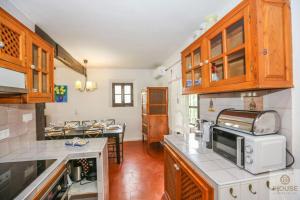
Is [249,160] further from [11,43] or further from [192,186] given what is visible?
[11,43]

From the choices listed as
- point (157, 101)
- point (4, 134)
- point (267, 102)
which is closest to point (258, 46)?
point (267, 102)

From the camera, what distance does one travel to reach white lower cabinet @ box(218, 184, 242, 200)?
3.13ft

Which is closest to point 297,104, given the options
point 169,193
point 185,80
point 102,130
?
point 185,80

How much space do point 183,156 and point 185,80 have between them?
3.29 feet

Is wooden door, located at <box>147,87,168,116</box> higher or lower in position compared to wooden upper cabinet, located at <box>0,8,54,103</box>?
lower

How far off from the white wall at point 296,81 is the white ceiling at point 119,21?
79 cm

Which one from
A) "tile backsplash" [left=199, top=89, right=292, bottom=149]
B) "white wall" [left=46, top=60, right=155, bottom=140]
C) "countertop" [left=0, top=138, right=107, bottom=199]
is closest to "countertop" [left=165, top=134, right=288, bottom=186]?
"tile backsplash" [left=199, top=89, right=292, bottom=149]

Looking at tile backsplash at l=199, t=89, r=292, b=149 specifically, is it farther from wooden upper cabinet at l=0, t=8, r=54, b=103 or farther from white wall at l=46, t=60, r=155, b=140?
white wall at l=46, t=60, r=155, b=140

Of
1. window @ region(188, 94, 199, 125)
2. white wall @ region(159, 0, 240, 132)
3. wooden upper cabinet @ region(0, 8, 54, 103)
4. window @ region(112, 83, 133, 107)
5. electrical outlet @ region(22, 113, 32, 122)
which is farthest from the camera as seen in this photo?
window @ region(112, 83, 133, 107)

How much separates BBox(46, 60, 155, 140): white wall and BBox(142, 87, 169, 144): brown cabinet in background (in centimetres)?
104

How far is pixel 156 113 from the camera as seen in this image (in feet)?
13.7

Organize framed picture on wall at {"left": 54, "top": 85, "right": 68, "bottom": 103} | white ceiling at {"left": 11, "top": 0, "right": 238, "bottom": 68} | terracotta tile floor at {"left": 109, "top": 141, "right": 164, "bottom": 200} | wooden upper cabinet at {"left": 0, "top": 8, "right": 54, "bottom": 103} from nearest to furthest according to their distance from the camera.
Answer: wooden upper cabinet at {"left": 0, "top": 8, "right": 54, "bottom": 103}, white ceiling at {"left": 11, "top": 0, "right": 238, "bottom": 68}, terracotta tile floor at {"left": 109, "top": 141, "right": 164, "bottom": 200}, framed picture on wall at {"left": 54, "top": 85, "right": 68, "bottom": 103}

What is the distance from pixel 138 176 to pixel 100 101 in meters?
2.87

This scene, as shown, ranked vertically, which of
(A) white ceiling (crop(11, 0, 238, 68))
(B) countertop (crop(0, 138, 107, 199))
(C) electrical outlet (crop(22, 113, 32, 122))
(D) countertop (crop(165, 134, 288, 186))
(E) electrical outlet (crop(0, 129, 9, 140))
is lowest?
(B) countertop (crop(0, 138, 107, 199))
